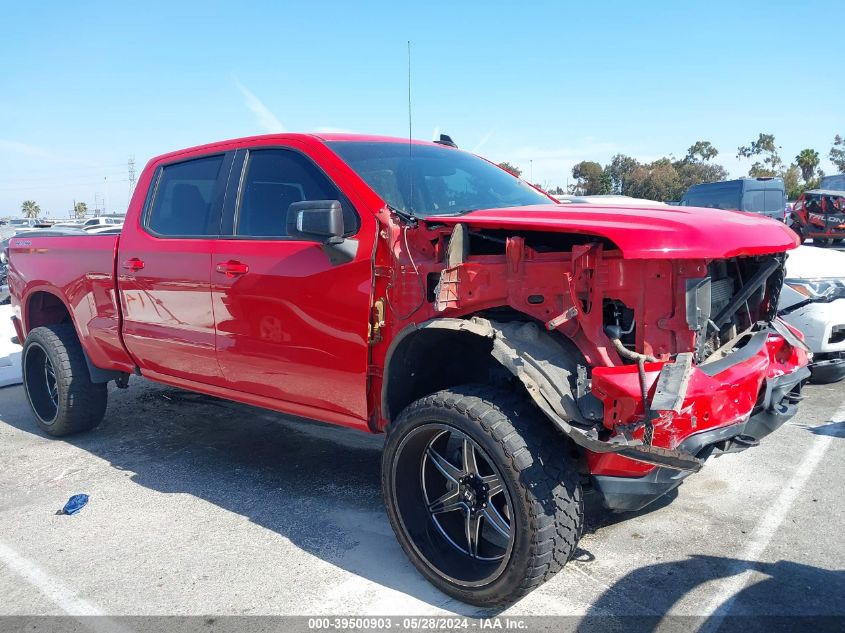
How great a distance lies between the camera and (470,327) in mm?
2727

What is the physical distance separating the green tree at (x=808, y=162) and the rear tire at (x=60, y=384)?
57485mm

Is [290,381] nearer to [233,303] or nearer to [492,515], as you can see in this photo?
[233,303]

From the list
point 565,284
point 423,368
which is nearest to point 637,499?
point 565,284

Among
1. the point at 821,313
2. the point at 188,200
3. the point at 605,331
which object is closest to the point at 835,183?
the point at 821,313

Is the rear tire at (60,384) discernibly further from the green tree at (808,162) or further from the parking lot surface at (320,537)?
the green tree at (808,162)

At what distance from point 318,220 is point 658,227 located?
145 centimetres

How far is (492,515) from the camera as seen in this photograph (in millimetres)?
2840

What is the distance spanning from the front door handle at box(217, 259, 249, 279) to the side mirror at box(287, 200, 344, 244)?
2.10 ft

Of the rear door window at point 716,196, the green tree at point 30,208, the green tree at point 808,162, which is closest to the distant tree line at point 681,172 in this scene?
the green tree at point 808,162

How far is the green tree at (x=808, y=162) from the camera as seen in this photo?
5184 centimetres

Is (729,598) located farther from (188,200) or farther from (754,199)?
(754,199)

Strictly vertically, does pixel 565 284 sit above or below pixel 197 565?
above

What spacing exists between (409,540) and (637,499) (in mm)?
994

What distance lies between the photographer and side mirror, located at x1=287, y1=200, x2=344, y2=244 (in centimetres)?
302
